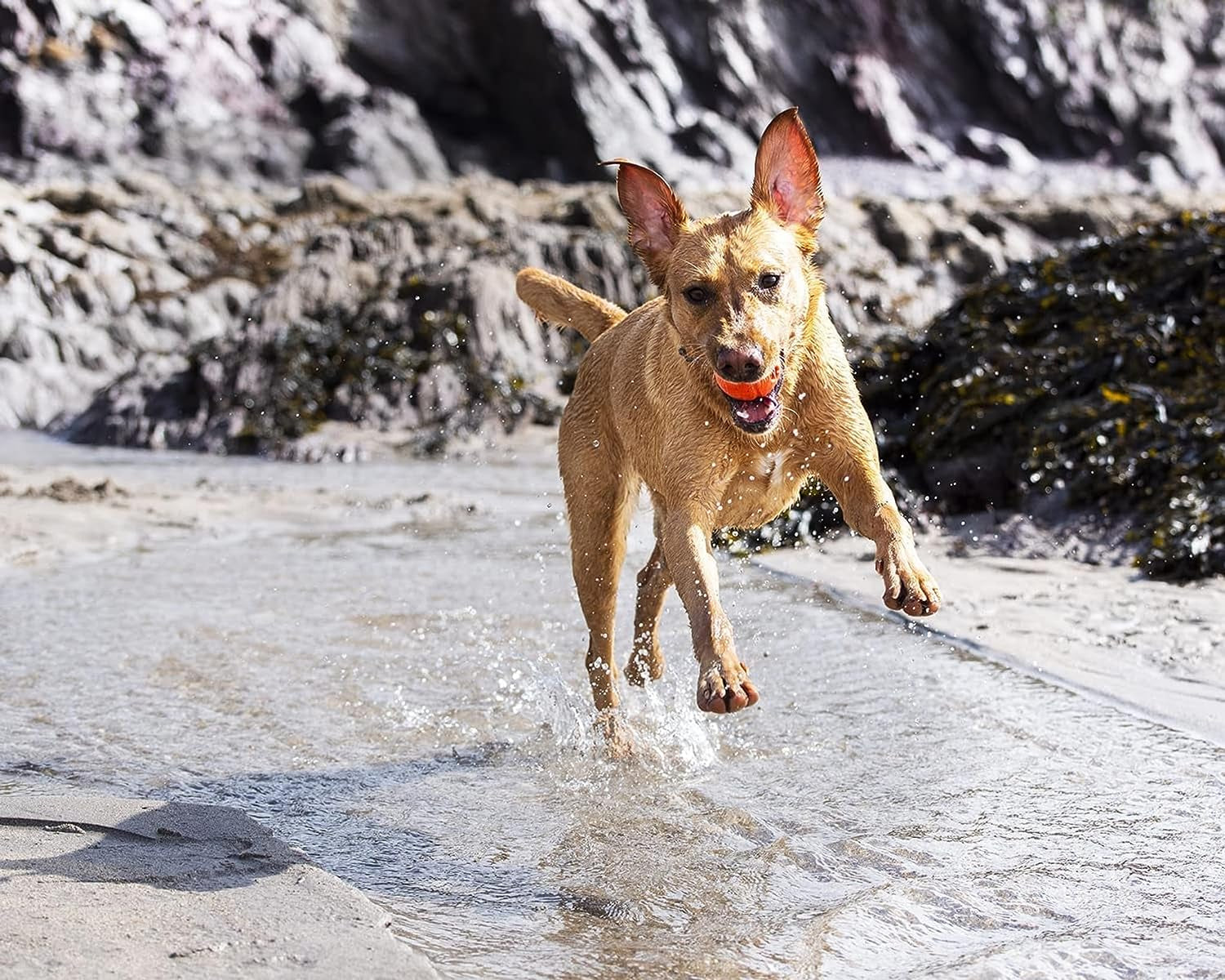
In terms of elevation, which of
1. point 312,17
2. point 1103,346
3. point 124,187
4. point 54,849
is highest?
point 312,17

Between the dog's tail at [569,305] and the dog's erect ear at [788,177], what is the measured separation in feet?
3.89

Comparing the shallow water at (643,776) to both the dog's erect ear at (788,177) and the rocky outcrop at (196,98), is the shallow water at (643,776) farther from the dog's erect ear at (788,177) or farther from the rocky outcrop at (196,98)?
the rocky outcrop at (196,98)

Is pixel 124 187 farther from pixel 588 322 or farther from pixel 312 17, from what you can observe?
pixel 588 322

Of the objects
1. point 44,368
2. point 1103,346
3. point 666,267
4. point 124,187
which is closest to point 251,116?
point 124,187

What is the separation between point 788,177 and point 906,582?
1336 millimetres

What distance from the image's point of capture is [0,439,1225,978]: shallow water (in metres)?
3.05

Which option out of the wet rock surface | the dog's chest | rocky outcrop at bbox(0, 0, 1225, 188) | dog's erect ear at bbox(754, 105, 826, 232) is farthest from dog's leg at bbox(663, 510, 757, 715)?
rocky outcrop at bbox(0, 0, 1225, 188)

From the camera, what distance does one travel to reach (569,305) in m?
5.38

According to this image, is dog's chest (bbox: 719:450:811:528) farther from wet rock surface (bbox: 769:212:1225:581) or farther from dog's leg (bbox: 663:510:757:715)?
wet rock surface (bbox: 769:212:1225:581)

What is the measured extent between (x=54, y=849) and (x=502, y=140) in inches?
1376

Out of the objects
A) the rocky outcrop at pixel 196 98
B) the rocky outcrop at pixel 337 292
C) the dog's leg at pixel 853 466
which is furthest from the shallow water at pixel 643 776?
the rocky outcrop at pixel 196 98

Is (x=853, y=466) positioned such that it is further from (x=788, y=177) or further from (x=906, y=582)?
(x=788, y=177)

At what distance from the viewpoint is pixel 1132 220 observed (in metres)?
23.5

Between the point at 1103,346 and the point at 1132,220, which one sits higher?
the point at 1132,220
